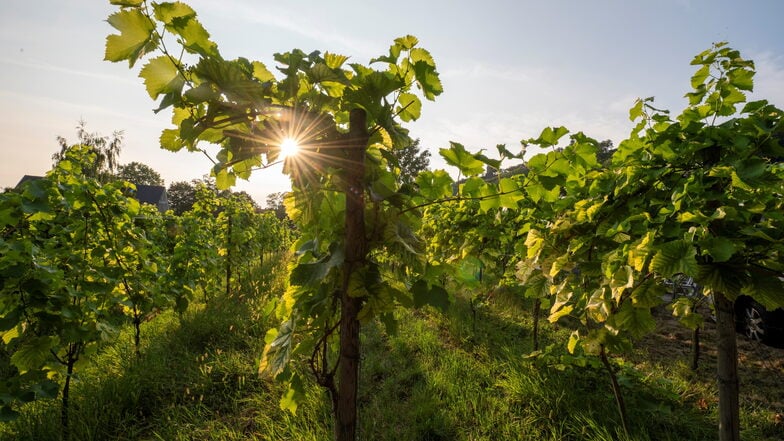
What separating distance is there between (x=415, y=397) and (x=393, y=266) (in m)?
2.64

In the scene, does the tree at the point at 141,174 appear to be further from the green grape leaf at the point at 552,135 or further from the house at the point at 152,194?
the green grape leaf at the point at 552,135

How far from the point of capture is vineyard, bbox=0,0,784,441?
1.15 metres

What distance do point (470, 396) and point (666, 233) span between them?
262cm

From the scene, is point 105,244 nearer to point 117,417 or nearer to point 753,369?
point 117,417

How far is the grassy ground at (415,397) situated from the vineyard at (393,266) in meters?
0.03

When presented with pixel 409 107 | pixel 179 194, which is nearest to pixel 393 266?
pixel 409 107

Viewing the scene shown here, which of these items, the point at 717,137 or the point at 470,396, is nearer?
the point at 717,137

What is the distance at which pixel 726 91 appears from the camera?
1.66 m

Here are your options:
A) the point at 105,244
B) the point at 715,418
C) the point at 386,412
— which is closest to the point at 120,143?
the point at 105,244

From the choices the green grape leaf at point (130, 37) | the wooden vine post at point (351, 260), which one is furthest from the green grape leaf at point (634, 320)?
the green grape leaf at point (130, 37)

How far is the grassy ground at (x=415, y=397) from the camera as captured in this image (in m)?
3.03

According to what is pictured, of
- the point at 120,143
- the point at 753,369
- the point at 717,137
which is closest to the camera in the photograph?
the point at 717,137

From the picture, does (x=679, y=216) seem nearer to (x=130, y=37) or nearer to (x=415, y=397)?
(x=130, y=37)

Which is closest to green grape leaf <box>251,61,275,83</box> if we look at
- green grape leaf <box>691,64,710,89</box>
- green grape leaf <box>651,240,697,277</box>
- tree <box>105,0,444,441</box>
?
tree <box>105,0,444,441</box>
